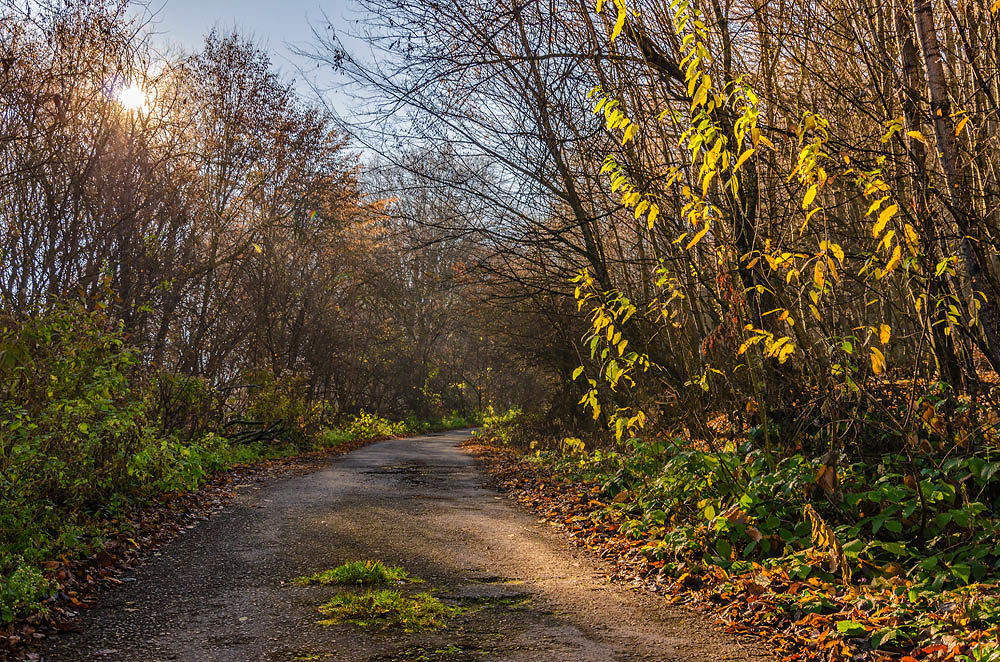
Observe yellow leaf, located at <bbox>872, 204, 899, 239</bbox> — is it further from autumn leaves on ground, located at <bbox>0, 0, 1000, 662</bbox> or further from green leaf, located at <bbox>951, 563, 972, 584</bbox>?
green leaf, located at <bbox>951, 563, 972, 584</bbox>

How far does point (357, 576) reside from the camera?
17.4 feet

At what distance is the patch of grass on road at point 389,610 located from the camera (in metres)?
4.32

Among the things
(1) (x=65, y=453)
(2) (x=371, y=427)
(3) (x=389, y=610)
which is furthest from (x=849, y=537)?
(2) (x=371, y=427)

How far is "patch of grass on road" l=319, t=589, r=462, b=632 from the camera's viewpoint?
432 cm

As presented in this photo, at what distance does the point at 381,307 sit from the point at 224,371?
1459 cm

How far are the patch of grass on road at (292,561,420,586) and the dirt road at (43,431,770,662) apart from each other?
158 millimetres

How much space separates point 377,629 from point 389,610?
0.35 meters

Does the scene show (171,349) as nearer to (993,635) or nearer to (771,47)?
(771,47)

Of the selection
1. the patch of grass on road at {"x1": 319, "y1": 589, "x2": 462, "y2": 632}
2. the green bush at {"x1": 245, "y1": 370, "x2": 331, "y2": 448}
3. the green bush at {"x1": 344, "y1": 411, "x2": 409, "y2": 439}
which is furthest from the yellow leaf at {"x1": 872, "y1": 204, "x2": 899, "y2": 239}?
the green bush at {"x1": 344, "y1": 411, "x2": 409, "y2": 439}

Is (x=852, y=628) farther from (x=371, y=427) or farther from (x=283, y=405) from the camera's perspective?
(x=371, y=427)

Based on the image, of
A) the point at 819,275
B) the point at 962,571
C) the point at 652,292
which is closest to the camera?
the point at 819,275

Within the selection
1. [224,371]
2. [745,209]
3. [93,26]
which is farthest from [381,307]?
[745,209]

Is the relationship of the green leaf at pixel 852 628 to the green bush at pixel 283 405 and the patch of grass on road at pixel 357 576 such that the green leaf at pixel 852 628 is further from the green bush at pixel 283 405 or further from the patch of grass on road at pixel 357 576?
the green bush at pixel 283 405

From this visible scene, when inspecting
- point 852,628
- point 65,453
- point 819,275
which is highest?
point 819,275
